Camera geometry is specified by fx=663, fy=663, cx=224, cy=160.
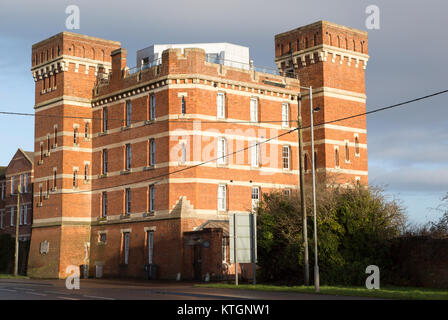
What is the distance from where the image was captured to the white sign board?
3234 centimetres

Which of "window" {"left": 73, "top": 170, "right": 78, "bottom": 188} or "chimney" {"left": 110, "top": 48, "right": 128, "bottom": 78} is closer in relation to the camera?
"chimney" {"left": 110, "top": 48, "right": 128, "bottom": 78}

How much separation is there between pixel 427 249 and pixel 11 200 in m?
49.0

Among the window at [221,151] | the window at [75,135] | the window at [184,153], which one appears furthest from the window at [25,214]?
the window at [221,151]

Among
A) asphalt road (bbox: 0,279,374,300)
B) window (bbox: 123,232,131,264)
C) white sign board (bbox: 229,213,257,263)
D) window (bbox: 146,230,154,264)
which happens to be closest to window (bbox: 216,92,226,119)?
window (bbox: 146,230,154,264)

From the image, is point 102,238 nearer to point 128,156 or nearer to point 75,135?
point 128,156

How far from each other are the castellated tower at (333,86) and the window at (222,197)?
7.28m

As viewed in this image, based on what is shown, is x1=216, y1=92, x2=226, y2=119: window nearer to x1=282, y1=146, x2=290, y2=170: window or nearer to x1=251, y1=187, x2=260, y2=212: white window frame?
x1=251, y1=187, x2=260, y2=212: white window frame

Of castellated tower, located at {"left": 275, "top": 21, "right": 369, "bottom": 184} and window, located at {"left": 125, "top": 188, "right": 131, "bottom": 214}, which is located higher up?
castellated tower, located at {"left": 275, "top": 21, "right": 369, "bottom": 184}

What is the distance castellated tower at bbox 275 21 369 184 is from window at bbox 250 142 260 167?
4083 mm

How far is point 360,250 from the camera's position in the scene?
33781mm

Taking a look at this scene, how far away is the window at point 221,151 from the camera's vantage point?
45625 millimetres

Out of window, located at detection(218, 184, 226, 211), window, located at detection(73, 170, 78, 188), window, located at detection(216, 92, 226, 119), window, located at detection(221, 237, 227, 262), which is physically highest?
window, located at detection(216, 92, 226, 119)
